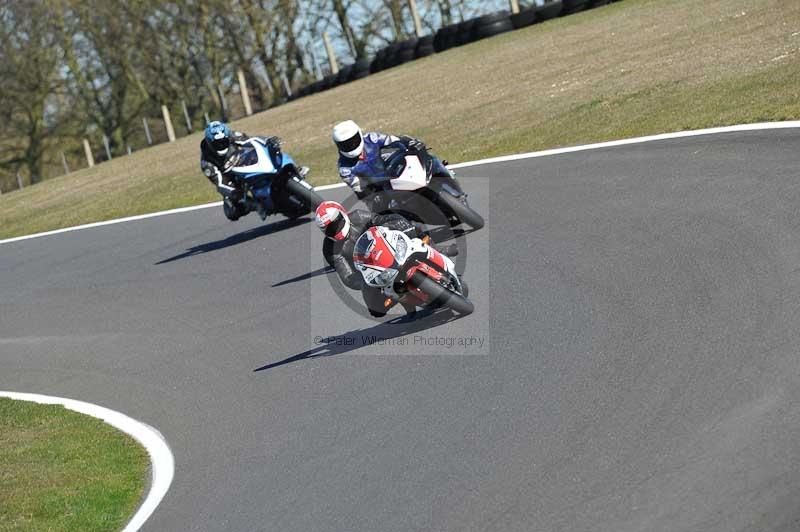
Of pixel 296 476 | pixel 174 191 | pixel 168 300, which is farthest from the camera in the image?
pixel 174 191

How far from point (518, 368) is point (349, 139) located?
4.28 m

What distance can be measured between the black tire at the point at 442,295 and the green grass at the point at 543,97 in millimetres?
5680

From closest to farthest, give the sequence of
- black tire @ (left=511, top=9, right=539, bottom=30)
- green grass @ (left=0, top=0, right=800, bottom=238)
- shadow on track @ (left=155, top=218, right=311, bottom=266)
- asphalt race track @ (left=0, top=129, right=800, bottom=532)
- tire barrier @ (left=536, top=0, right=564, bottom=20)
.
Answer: asphalt race track @ (left=0, top=129, right=800, bottom=532) < shadow on track @ (left=155, top=218, right=311, bottom=266) < green grass @ (left=0, top=0, right=800, bottom=238) < tire barrier @ (left=536, top=0, right=564, bottom=20) < black tire @ (left=511, top=9, right=539, bottom=30)

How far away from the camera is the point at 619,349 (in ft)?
24.0

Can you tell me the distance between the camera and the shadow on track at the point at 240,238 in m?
15.5

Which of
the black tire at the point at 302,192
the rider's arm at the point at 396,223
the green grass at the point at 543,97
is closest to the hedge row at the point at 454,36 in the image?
the green grass at the point at 543,97

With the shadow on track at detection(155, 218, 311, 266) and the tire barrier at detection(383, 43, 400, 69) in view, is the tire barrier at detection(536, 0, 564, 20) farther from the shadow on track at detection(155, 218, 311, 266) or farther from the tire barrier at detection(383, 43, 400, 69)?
the shadow on track at detection(155, 218, 311, 266)

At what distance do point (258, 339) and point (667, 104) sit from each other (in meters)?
8.21

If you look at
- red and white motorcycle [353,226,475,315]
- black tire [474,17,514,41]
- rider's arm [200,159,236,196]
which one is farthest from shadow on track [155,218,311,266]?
black tire [474,17,514,41]

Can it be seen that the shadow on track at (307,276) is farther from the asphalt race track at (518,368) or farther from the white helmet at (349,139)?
the white helmet at (349,139)

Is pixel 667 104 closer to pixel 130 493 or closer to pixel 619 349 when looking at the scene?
pixel 619 349

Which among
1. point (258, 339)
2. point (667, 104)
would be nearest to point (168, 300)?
point (258, 339)

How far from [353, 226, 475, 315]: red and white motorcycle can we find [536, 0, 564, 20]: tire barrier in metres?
25.8

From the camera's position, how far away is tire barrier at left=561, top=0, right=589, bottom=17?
32.4m
